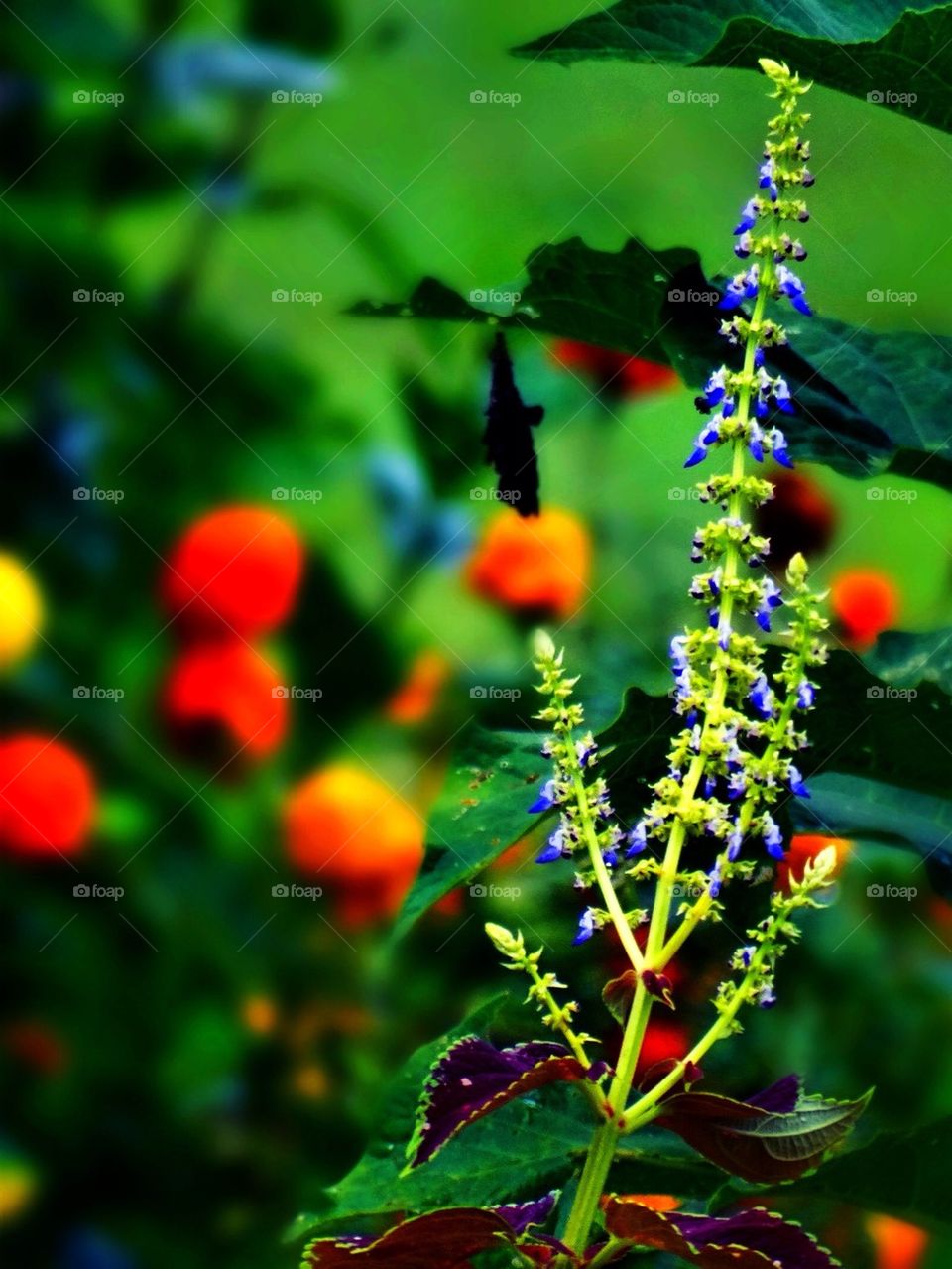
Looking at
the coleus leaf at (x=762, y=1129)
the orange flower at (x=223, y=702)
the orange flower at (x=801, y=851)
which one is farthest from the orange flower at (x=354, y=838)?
the coleus leaf at (x=762, y=1129)

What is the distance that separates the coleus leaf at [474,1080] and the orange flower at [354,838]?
9.0 inches

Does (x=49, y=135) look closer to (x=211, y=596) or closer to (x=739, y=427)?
(x=211, y=596)

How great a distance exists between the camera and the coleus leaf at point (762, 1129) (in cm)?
37

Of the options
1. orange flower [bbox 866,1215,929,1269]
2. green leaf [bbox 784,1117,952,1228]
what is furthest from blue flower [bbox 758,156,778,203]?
orange flower [bbox 866,1215,929,1269]

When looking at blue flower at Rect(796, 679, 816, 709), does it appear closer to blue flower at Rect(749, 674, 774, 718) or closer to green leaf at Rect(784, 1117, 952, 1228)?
blue flower at Rect(749, 674, 774, 718)

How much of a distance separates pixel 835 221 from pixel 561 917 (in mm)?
473

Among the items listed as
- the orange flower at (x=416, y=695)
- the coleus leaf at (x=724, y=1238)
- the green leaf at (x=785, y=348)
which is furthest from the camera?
the orange flower at (x=416, y=695)

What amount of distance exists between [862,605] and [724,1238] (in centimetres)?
42

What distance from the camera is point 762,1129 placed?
370 millimetres

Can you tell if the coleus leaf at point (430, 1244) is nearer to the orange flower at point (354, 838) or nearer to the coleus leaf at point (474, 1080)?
the coleus leaf at point (474, 1080)

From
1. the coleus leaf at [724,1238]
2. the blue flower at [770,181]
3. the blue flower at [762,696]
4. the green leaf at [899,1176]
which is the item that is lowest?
the coleus leaf at [724,1238]

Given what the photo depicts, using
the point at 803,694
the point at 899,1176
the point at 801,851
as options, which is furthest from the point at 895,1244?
the point at 803,694

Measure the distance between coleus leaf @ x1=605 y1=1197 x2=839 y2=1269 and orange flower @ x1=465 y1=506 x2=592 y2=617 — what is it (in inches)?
15.1

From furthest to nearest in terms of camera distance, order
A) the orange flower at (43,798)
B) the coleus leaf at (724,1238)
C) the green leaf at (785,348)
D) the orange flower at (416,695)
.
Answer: the orange flower at (416,695), the orange flower at (43,798), the green leaf at (785,348), the coleus leaf at (724,1238)
